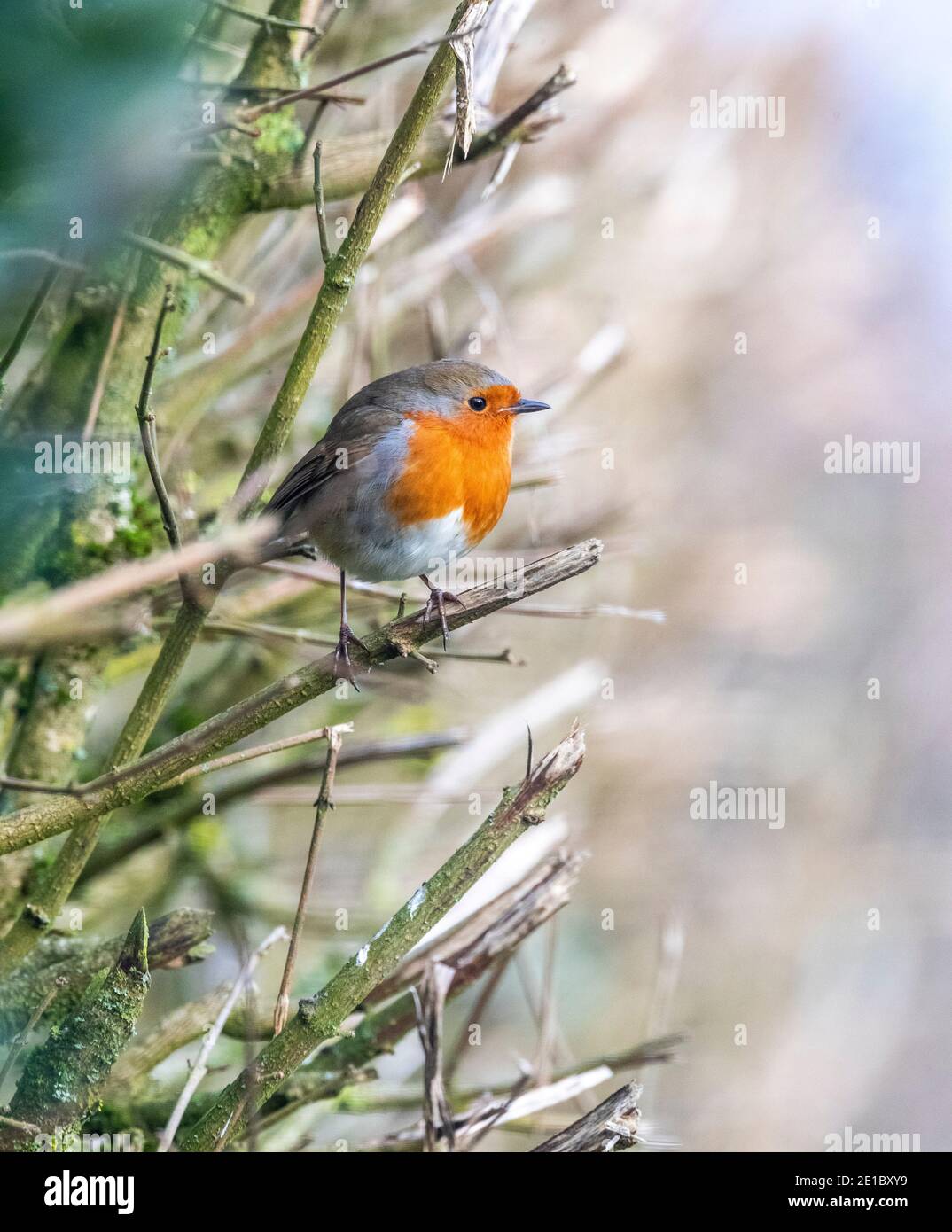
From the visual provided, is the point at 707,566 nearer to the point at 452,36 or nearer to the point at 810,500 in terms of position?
the point at 810,500

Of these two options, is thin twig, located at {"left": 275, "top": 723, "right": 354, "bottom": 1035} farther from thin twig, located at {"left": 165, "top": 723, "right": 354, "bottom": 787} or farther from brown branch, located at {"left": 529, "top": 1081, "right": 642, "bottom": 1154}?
brown branch, located at {"left": 529, "top": 1081, "right": 642, "bottom": 1154}

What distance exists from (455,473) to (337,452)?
Result: 30 centimetres

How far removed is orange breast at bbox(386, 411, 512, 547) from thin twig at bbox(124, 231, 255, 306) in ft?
1.63

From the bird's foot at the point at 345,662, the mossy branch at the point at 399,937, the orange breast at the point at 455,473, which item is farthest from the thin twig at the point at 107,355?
the mossy branch at the point at 399,937

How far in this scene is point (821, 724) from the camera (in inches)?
239

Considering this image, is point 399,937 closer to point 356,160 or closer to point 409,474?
point 409,474

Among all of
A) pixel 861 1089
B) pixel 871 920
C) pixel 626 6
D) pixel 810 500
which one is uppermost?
pixel 626 6

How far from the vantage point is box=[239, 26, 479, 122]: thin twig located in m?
1.65

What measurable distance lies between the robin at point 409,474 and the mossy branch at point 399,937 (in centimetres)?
81

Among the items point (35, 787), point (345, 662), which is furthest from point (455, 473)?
point (35, 787)

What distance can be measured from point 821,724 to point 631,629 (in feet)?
4.47

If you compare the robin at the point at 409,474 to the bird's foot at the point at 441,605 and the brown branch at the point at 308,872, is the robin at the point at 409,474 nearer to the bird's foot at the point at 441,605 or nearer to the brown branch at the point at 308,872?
the bird's foot at the point at 441,605

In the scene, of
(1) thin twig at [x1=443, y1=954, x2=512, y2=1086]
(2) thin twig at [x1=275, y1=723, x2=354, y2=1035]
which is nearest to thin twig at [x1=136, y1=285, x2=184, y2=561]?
(2) thin twig at [x1=275, y1=723, x2=354, y2=1035]
